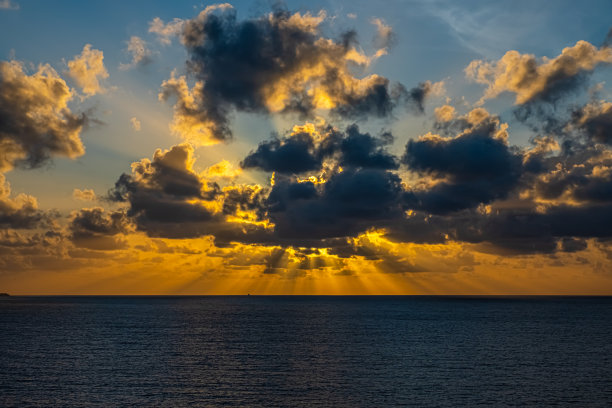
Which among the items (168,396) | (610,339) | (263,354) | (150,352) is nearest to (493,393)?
(168,396)

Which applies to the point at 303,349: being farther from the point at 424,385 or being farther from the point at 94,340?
the point at 94,340

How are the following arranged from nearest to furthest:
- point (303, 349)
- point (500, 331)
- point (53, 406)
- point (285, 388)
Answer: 1. point (53, 406)
2. point (285, 388)
3. point (303, 349)
4. point (500, 331)

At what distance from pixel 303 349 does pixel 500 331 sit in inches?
3267

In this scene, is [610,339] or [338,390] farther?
[610,339]

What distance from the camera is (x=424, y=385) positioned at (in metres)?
→ 80.9

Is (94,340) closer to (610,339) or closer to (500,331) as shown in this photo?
(500,331)

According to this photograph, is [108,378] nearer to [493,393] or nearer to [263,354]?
[263,354]

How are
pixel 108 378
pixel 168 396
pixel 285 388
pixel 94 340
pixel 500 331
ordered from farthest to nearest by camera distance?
1. pixel 500 331
2. pixel 94 340
3. pixel 108 378
4. pixel 285 388
5. pixel 168 396

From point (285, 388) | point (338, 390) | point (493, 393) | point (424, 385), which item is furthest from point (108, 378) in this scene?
point (493, 393)

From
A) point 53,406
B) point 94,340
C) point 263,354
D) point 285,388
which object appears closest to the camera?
point 53,406

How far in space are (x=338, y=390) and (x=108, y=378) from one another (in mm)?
36690

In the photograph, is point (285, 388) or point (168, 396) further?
point (285, 388)

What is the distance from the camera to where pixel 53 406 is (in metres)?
67.5

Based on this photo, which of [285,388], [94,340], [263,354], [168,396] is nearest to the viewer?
[168,396]
